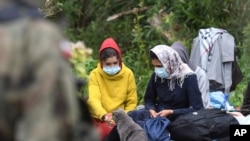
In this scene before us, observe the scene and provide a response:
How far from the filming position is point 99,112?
6246 mm

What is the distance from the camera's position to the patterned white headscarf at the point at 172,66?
5.95 m

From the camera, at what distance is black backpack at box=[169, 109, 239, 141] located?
5531mm

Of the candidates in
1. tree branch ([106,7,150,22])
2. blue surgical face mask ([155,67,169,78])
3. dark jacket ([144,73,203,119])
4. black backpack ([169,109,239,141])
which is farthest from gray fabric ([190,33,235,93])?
tree branch ([106,7,150,22])

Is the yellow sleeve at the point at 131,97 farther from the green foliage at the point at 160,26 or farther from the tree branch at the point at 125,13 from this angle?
the tree branch at the point at 125,13

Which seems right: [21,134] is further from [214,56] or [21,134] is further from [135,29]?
[135,29]

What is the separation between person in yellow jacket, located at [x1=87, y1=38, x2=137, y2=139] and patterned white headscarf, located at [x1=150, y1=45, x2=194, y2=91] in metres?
0.43

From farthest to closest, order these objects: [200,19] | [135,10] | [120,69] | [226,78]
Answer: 1. [135,10]
2. [200,19]
3. [226,78]
4. [120,69]

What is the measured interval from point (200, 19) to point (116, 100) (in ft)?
11.5

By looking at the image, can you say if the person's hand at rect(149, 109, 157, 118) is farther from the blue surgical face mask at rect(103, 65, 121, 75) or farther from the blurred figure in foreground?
the blurred figure in foreground

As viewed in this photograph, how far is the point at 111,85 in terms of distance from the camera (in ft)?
21.3

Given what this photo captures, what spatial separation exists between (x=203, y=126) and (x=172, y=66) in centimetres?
61

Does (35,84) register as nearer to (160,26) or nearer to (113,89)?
(113,89)

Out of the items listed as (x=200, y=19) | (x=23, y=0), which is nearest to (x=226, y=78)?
(x=200, y=19)

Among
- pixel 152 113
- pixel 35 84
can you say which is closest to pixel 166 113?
pixel 152 113
